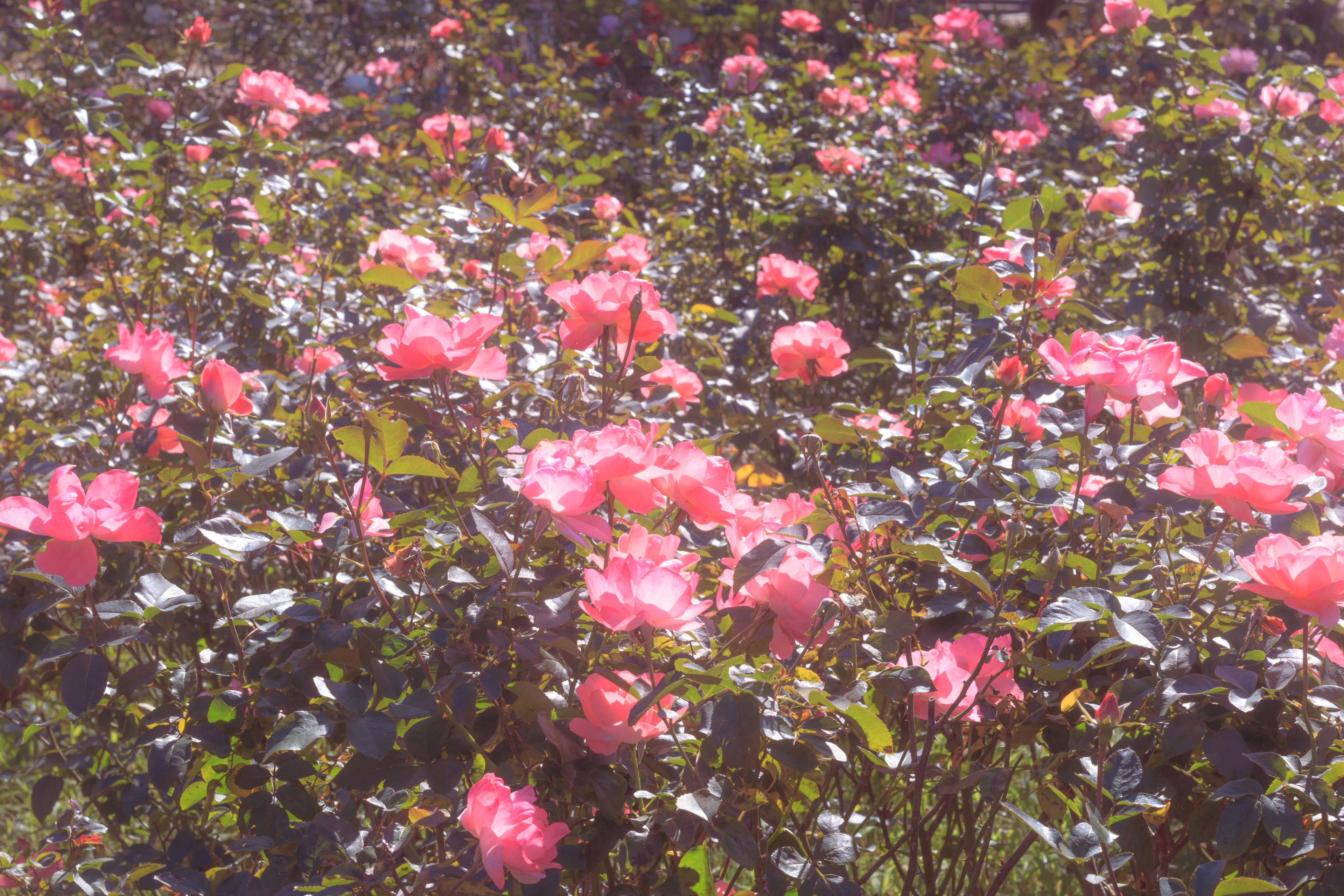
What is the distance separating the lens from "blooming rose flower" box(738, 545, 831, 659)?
0.90 meters

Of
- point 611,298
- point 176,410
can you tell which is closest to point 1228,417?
point 611,298

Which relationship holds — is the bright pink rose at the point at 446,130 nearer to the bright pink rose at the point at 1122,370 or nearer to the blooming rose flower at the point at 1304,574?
the bright pink rose at the point at 1122,370

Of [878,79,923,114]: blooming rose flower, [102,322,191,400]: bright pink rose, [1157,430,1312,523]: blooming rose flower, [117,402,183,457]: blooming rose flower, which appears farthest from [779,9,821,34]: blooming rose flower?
[1157,430,1312,523]: blooming rose flower

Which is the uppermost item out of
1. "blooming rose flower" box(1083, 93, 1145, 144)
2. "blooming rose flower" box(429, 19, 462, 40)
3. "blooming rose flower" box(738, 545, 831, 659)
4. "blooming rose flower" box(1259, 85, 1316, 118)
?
"blooming rose flower" box(1259, 85, 1316, 118)

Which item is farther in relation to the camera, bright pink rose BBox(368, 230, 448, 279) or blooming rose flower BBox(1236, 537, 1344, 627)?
bright pink rose BBox(368, 230, 448, 279)

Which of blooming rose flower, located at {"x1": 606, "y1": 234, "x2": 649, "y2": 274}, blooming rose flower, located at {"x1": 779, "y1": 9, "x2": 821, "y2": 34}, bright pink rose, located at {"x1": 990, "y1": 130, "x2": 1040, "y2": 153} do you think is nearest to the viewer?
blooming rose flower, located at {"x1": 606, "y1": 234, "x2": 649, "y2": 274}

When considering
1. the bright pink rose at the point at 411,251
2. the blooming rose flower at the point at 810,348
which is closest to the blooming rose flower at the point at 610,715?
the blooming rose flower at the point at 810,348

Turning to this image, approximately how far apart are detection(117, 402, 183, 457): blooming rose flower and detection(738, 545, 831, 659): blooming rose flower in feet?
2.79

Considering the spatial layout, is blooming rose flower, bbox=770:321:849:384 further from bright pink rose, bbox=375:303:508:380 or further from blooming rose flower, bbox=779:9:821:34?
blooming rose flower, bbox=779:9:821:34

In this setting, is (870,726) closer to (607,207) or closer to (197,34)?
(607,207)

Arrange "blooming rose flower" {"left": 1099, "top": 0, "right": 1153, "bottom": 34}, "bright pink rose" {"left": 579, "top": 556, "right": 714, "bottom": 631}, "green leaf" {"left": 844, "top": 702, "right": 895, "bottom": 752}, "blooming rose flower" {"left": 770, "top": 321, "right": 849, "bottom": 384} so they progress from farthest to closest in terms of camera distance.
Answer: "blooming rose flower" {"left": 1099, "top": 0, "right": 1153, "bottom": 34}, "blooming rose flower" {"left": 770, "top": 321, "right": 849, "bottom": 384}, "green leaf" {"left": 844, "top": 702, "right": 895, "bottom": 752}, "bright pink rose" {"left": 579, "top": 556, "right": 714, "bottom": 631}

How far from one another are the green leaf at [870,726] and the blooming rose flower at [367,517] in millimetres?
544

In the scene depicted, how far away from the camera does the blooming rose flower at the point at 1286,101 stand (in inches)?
85.4

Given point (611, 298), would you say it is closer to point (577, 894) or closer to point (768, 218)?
point (577, 894)
